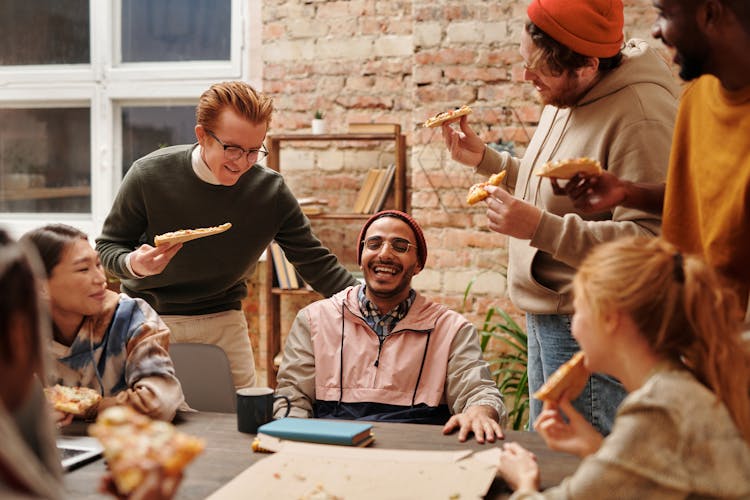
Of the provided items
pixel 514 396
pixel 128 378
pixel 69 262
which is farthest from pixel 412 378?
pixel 514 396

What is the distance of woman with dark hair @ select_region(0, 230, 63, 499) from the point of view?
0.74m

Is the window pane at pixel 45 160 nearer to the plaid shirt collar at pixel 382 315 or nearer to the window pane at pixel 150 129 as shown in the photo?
the window pane at pixel 150 129

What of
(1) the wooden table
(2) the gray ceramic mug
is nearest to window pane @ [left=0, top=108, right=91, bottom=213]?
(1) the wooden table

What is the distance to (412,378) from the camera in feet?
7.97

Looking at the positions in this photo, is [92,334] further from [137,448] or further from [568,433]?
[568,433]

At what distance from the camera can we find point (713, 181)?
1.51 m

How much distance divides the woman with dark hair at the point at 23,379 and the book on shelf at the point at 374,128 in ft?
11.4

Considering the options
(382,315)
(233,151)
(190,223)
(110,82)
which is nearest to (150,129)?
(110,82)

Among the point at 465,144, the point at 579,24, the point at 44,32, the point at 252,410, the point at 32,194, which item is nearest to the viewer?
the point at 252,410

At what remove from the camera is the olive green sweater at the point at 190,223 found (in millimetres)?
2744

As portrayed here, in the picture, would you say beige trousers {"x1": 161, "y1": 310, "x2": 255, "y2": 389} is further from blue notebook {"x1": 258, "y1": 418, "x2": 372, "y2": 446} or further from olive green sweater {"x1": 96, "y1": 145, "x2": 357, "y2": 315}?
blue notebook {"x1": 258, "y1": 418, "x2": 372, "y2": 446}

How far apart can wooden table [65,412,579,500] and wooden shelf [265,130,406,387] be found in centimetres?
230

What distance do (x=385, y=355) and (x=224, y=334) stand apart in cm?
71

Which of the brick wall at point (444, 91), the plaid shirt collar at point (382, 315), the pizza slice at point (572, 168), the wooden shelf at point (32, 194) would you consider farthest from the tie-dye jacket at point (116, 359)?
the wooden shelf at point (32, 194)
